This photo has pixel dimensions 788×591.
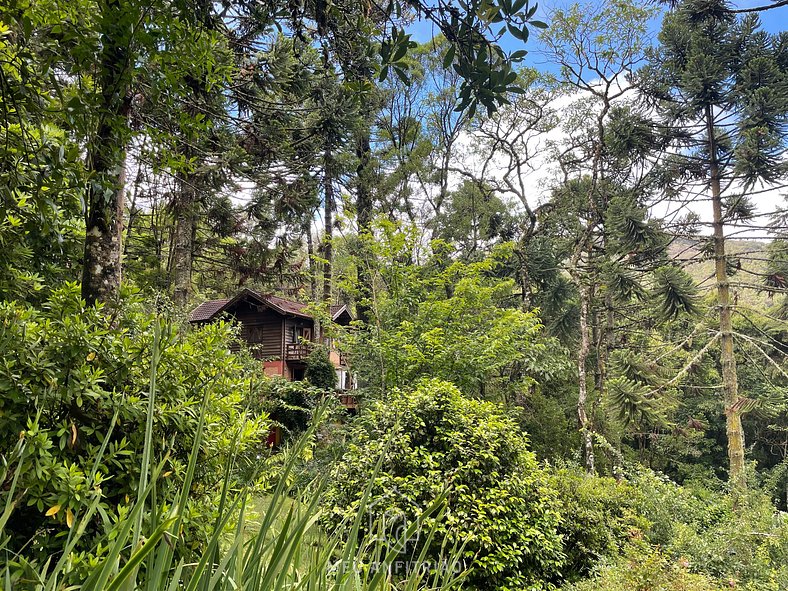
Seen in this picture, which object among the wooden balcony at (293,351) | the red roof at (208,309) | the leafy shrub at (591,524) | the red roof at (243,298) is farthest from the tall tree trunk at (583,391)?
the red roof at (208,309)

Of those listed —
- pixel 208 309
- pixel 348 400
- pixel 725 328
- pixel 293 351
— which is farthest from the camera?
pixel 208 309

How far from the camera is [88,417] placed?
184 centimetres

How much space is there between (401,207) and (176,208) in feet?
25.3

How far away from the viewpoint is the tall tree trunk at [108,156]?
5.85 feet

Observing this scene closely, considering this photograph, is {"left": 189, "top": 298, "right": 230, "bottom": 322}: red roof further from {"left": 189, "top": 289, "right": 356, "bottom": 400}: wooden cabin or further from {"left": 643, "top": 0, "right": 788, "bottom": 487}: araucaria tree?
{"left": 643, "top": 0, "right": 788, "bottom": 487}: araucaria tree

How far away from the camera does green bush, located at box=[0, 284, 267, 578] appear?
158 centimetres

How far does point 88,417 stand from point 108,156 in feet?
4.01

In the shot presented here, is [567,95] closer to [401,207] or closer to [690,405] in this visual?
[401,207]

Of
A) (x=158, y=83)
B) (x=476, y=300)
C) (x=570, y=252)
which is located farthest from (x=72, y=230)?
(x=570, y=252)

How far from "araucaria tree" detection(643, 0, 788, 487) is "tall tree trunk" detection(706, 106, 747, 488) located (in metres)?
0.02

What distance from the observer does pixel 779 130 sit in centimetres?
916

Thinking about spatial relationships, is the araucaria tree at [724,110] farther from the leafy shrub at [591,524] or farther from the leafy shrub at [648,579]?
the leafy shrub at [648,579]

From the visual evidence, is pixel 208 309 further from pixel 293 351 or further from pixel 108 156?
pixel 108 156

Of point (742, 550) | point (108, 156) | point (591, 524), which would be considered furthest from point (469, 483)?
point (108, 156)
